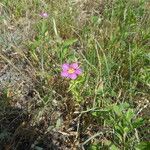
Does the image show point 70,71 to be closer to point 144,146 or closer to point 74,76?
point 74,76

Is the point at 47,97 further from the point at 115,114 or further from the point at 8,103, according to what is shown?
the point at 115,114

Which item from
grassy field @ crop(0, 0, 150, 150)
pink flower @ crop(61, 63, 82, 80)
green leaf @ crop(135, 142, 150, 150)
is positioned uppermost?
green leaf @ crop(135, 142, 150, 150)

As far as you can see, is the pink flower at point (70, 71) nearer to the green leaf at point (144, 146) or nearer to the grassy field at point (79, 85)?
the grassy field at point (79, 85)

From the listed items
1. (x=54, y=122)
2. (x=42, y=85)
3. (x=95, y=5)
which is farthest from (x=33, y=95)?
(x=95, y=5)

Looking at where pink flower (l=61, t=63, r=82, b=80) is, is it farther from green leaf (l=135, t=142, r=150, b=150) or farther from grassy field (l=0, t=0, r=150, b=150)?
green leaf (l=135, t=142, r=150, b=150)

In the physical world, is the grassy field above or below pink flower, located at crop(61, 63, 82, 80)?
below

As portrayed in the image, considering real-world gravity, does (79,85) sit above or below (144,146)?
below

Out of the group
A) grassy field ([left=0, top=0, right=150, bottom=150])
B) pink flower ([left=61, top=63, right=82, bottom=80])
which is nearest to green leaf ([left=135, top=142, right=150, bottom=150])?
grassy field ([left=0, top=0, right=150, bottom=150])

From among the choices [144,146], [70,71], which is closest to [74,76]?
[70,71]
